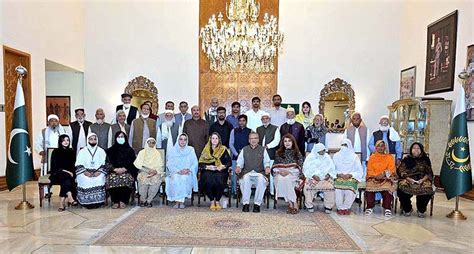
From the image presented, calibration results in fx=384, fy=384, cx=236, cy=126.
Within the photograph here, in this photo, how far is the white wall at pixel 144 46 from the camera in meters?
9.51

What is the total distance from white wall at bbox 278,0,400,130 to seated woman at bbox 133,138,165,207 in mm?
4672

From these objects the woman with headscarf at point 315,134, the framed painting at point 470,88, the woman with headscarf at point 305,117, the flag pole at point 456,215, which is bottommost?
the flag pole at point 456,215

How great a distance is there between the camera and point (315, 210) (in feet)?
18.5

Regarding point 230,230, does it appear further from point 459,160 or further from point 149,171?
point 459,160

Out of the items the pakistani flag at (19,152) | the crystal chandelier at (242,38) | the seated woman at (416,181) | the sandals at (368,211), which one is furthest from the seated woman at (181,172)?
the seated woman at (416,181)

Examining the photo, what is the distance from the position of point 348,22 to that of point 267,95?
265 centimetres

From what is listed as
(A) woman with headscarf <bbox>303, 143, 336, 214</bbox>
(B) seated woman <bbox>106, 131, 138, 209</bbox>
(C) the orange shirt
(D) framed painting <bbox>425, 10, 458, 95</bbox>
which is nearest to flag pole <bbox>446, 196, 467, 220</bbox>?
(C) the orange shirt

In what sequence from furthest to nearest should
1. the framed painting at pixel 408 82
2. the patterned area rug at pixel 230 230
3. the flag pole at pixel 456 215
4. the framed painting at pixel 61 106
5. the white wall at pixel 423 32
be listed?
the framed painting at pixel 61 106, the framed painting at pixel 408 82, the white wall at pixel 423 32, the flag pole at pixel 456 215, the patterned area rug at pixel 230 230

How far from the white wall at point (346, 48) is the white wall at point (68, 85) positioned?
208 inches

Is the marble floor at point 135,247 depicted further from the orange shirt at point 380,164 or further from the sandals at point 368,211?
the orange shirt at point 380,164

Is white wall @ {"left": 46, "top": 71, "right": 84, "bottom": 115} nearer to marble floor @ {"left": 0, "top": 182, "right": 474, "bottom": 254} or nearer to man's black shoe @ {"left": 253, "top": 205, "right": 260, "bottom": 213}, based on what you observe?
marble floor @ {"left": 0, "top": 182, "right": 474, "bottom": 254}

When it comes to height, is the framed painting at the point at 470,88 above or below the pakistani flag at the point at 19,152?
above

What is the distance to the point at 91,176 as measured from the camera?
5.52 m

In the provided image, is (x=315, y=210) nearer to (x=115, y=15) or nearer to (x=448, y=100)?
(x=448, y=100)
